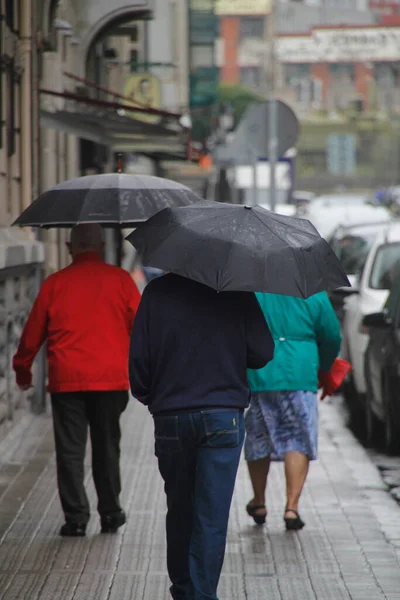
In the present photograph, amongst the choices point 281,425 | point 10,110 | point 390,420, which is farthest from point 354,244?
point 281,425

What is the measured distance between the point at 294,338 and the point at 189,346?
2.55 m

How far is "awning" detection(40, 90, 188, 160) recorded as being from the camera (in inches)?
567

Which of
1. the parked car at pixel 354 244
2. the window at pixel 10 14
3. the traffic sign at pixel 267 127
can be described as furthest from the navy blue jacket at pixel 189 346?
the parked car at pixel 354 244

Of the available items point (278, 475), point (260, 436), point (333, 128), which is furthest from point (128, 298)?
point (333, 128)

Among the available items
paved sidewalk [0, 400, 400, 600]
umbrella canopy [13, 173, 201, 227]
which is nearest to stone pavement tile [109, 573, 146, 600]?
paved sidewalk [0, 400, 400, 600]

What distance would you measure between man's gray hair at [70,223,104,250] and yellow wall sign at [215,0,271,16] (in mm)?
118794

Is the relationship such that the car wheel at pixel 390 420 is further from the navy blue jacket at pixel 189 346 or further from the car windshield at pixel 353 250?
the car windshield at pixel 353 250

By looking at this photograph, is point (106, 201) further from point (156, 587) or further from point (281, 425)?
point (156, 587)

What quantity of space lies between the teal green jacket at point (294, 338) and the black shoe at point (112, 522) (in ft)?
3.41

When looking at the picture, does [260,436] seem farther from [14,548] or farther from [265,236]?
[265,236]

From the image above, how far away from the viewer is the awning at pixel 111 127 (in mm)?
14414

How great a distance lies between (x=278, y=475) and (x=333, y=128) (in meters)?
110

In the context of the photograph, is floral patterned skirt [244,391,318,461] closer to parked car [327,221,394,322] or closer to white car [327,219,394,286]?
parked car [327,221,394,322]

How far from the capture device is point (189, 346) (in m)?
5.82
